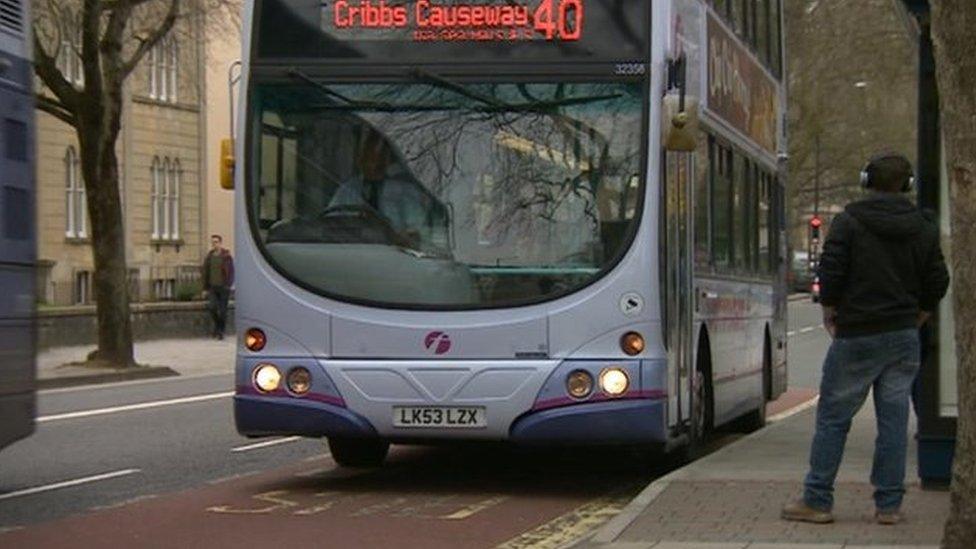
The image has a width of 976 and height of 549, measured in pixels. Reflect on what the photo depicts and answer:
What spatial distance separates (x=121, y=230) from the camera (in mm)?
27484

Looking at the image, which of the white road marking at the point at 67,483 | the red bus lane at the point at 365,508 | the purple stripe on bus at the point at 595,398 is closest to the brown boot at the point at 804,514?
the red bus lane at the point at 365,508

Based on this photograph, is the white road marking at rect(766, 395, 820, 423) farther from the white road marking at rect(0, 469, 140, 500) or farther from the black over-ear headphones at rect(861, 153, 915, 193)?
the black over-ear headphones at rect(861, 153, 915, 193)

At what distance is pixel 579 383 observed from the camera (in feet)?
38.0

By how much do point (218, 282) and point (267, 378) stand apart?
25160mm

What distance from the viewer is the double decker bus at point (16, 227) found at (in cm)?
1023

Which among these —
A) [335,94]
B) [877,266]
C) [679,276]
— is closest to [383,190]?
[335,94]

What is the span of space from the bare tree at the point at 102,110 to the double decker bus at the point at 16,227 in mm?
15644

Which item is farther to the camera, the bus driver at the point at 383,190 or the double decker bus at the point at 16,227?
the bus driver at the point at 383,190

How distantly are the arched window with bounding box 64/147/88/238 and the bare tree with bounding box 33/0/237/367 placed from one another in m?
19.8

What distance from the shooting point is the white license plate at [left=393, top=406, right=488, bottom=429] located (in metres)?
11.6

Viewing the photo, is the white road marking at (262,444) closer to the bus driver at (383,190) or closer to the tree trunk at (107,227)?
the bus driver at (383,190)

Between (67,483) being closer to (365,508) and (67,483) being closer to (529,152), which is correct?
(365,508)

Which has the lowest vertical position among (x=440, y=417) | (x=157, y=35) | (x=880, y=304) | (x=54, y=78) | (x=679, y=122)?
(x=440, y=417)

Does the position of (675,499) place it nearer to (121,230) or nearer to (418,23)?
(418,23)
